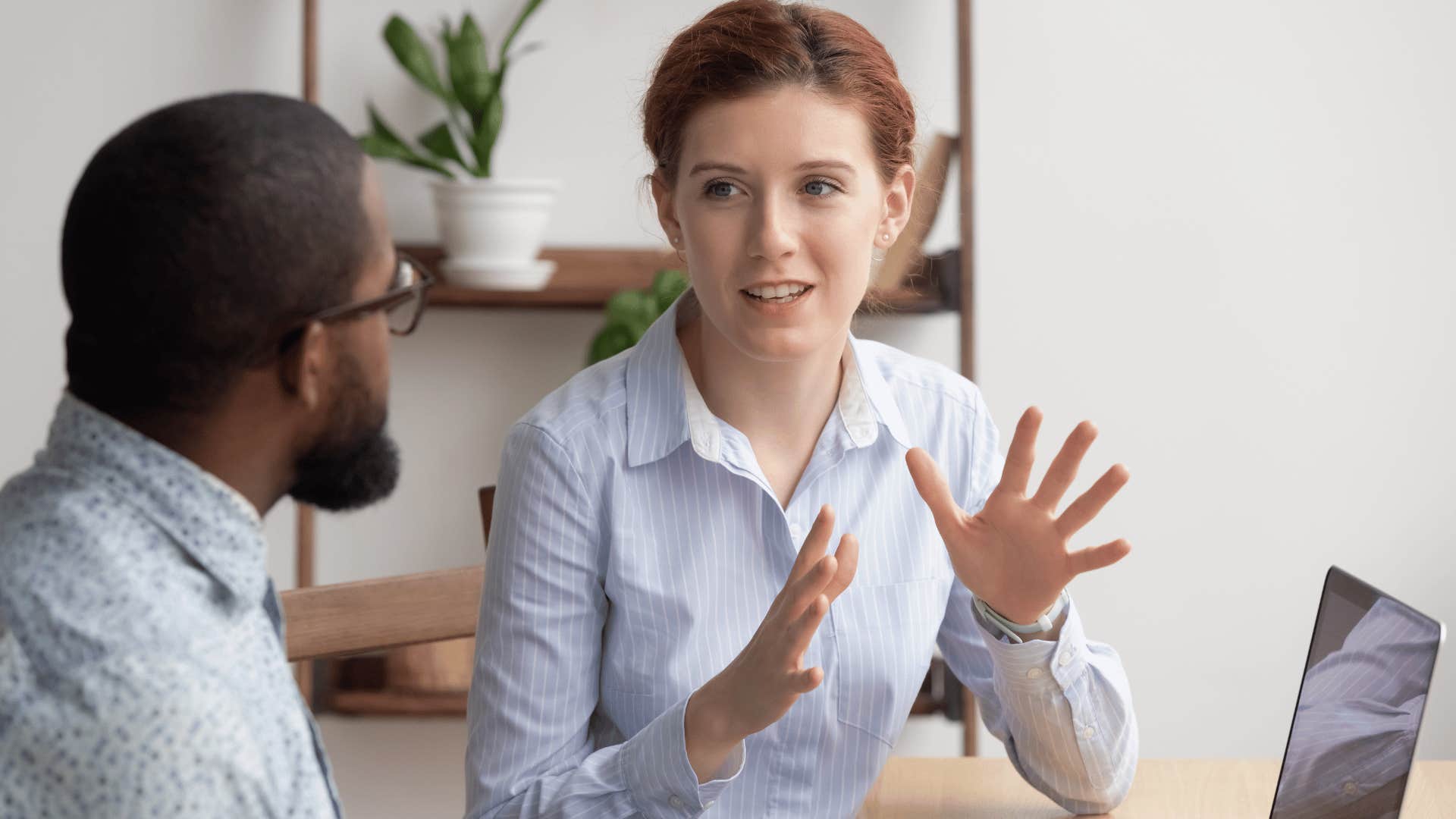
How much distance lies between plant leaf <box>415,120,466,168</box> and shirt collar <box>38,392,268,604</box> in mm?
1696

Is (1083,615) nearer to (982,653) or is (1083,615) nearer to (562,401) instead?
(982,653)

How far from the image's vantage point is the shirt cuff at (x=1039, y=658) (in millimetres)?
1233

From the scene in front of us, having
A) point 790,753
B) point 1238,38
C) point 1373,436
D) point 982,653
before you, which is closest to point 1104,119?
point 1238,38

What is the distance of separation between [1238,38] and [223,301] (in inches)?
87.5

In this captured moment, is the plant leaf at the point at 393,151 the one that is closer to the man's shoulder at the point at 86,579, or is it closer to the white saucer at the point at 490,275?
the white saucer at the point at 490,275

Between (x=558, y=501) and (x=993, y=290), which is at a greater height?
(x=993, y=290)

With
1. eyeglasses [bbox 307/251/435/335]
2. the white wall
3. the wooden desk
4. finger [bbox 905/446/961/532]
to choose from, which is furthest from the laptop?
the white wall

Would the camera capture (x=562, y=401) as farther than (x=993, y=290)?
No

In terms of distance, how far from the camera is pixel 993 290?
261 centimetres

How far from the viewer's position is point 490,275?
93.2 inches

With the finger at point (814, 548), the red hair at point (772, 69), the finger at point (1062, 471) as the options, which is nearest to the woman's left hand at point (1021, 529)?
the finger at point (1062, 471)

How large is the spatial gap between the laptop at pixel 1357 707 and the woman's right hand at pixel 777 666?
36cm

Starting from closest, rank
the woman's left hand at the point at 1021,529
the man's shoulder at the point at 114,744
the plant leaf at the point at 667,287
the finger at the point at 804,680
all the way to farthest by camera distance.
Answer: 1. the man's shoulder at the point at 114,744
2. the finger at the point at 804,680
3. the woman's left hand at the point at 1021,529
4. the plant leaf at the point at 667,287

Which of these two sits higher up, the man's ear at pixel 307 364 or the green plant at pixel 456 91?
the green plant at pixel 456 91
